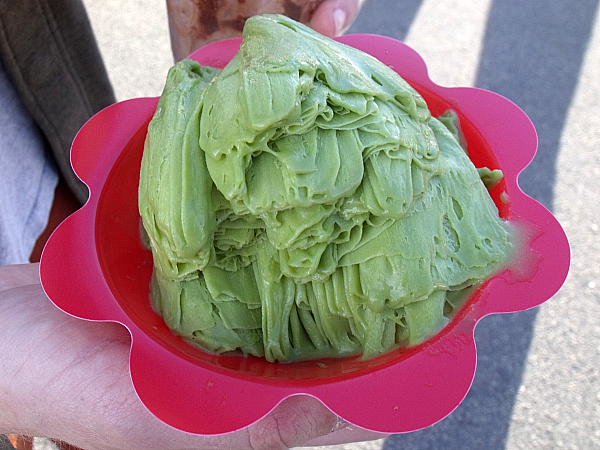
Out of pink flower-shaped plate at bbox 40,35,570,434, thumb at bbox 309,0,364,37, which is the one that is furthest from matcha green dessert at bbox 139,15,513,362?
thumb at bbox 309,0,364,37

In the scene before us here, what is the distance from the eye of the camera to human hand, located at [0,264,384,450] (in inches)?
29.7

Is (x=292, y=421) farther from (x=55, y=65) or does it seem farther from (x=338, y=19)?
(x=55, y=65)

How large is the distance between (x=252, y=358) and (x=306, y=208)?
291 millimetres

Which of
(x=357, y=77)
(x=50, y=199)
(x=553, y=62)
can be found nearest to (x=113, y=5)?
(x=50, y=199)

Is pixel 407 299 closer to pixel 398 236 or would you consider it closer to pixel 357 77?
pixel 398 236

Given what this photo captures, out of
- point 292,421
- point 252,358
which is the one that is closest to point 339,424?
point 292,421

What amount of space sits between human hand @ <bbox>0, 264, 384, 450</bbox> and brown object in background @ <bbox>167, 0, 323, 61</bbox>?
696 mm

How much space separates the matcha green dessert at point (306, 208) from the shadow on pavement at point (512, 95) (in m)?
0.87

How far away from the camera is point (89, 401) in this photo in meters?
0.77

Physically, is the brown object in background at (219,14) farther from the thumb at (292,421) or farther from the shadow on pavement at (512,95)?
the shadow on pavement at (512,95)


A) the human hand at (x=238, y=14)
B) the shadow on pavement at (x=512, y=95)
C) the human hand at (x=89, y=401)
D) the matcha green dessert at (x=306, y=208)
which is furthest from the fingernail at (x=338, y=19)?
the shadow on pavement at (x=512, y=95)

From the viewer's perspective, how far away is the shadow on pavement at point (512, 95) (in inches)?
60.4

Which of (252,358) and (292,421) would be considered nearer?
(292,421)

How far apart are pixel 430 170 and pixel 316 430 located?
43cm
